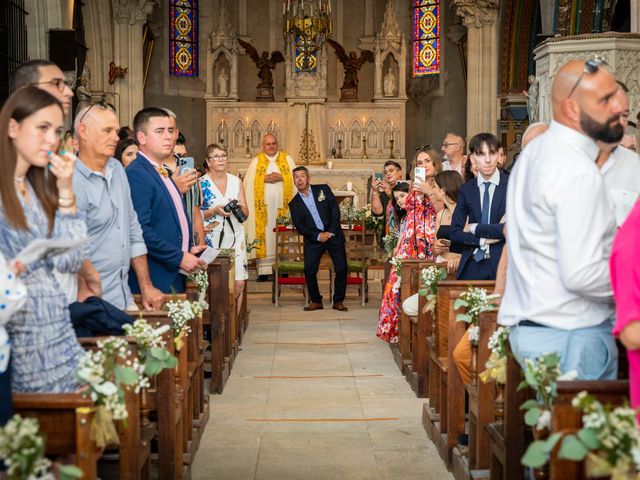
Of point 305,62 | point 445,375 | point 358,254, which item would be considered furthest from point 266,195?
point 445,375

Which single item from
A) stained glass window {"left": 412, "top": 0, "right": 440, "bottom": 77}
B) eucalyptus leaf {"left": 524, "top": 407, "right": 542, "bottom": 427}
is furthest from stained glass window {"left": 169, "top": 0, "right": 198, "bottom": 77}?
eucalyptus leaf {"left": 524, "top": 407, "right": 542, "bottom": 427}

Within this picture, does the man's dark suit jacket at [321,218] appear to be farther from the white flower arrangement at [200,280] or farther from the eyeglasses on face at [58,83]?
the eyeglasses on face at [58,83]

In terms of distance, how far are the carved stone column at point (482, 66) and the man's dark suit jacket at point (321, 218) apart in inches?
285

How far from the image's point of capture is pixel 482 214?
548 centimetres

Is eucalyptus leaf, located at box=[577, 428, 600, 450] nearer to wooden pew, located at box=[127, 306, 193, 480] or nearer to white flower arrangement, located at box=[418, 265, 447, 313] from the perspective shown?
wooden pew, located at box=[127, 306, 193, 480]

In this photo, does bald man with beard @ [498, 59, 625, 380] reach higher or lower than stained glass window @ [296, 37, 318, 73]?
lower

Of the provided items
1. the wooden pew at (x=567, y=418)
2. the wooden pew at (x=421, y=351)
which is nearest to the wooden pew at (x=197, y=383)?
the wooden pew at (x=421, y=351)

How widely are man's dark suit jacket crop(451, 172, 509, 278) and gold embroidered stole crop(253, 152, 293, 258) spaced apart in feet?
23.3

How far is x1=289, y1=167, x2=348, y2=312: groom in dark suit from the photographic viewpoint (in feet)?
Result: 34.8

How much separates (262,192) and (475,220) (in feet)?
24.3

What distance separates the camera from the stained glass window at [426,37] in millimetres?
20375

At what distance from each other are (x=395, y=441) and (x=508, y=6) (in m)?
13.3

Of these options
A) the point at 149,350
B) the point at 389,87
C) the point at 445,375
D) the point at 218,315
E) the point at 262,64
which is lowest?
the point at 445,375

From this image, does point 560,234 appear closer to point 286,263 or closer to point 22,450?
point 22,450
